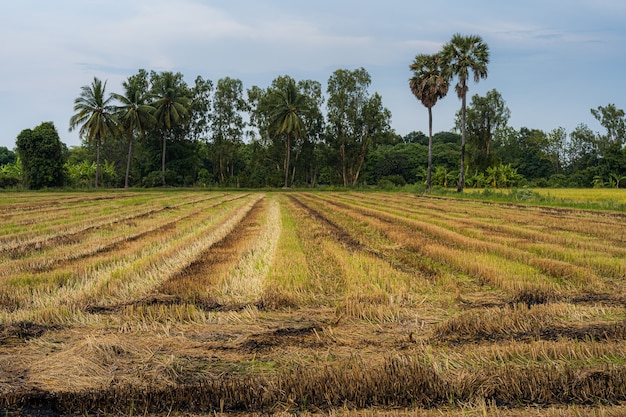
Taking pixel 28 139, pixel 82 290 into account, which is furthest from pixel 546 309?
pixel 28 139

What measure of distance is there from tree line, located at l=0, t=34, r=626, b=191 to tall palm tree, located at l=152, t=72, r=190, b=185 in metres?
0.14

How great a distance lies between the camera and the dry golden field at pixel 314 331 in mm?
2621

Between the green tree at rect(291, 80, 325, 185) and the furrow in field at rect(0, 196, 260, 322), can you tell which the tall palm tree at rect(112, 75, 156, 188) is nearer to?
the green tree at rect(291, 80, 325, 185)

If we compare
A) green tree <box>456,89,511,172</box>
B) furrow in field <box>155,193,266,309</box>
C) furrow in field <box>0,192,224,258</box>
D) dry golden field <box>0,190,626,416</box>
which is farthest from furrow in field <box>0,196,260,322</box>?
green tree <box>456,89,511,172</box>

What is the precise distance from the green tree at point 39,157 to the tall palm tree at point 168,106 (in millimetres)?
10887

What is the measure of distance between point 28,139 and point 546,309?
50.2 metres

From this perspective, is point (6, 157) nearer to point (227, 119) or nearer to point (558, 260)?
point (227, 119)

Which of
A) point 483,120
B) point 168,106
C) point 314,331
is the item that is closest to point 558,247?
point 314,331

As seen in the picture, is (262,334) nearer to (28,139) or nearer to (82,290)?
(82,290)

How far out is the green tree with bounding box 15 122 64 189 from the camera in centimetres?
4319

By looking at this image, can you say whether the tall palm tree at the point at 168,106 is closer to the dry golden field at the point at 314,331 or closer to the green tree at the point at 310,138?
the green tree at the point at 310,138

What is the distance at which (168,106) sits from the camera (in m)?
51.8

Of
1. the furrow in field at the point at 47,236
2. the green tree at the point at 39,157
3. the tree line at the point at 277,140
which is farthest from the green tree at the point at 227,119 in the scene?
the furrow in field at the point at 47,236

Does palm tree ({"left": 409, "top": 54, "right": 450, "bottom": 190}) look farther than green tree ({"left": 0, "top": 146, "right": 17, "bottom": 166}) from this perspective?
No
